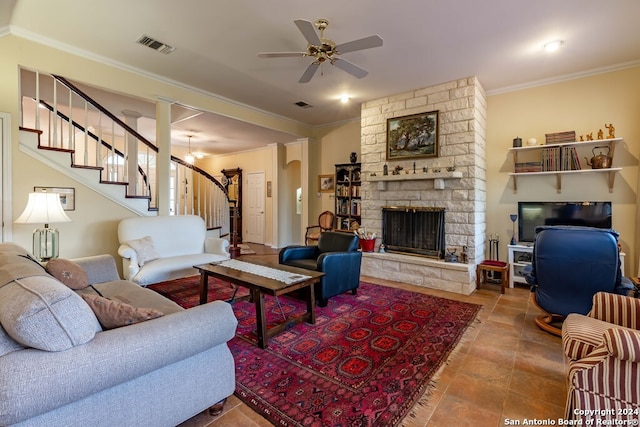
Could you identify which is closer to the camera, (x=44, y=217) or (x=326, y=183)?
(x=44, y=217)

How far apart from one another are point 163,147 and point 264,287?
301 cm

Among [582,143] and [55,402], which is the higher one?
[582,143]

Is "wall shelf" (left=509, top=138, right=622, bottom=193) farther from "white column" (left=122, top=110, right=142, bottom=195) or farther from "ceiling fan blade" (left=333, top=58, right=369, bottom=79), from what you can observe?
"white column" (left=122, top=110, right=142, bottom=195)

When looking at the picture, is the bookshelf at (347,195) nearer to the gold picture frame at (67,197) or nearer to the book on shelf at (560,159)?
the book on shelf at (560,159)

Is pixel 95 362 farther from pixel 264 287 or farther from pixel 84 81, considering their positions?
pixel 84 81

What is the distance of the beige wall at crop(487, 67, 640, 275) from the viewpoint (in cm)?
369

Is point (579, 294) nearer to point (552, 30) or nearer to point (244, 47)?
point (552, 30)

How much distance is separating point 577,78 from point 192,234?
5.74m

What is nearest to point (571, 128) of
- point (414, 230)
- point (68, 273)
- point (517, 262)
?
point (517, 262)

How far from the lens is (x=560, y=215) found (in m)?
3.92

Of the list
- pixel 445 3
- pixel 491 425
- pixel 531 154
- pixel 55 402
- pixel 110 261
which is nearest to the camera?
pixel 55 402

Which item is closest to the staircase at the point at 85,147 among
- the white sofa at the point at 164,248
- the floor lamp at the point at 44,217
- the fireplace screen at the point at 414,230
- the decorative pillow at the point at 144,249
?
the white sofa at the point at 164,248

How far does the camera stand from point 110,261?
2.94 meters

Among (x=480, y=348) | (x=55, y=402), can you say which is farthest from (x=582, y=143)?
(x=55, y=402)
